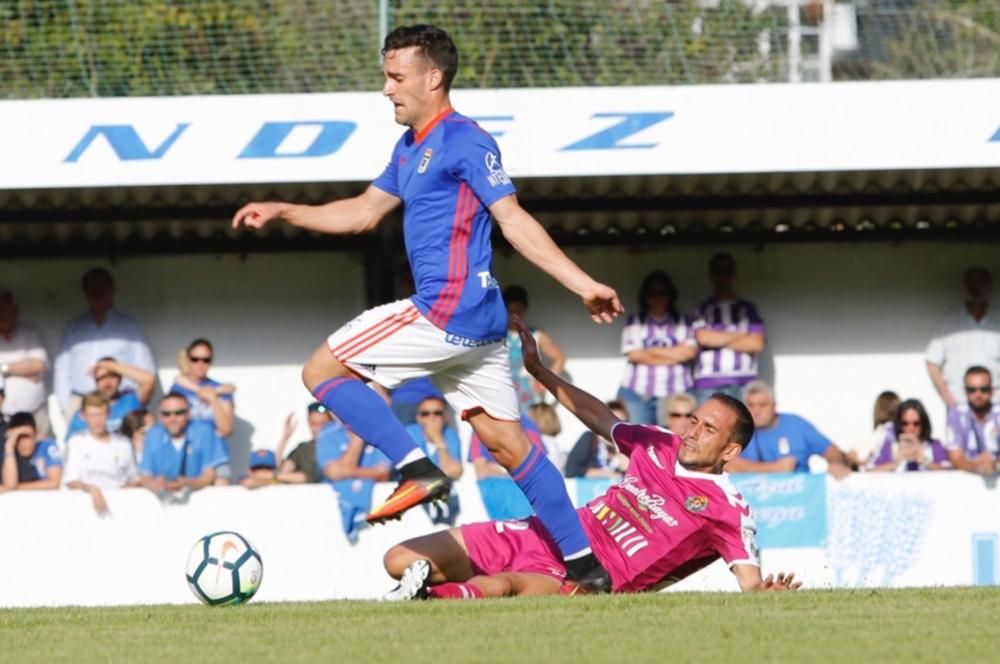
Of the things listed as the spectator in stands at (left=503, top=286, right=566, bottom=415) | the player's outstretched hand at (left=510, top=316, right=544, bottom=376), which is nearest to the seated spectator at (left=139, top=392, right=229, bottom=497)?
the spectator in stands at (left=503, top=286, right=566, bottom=415)

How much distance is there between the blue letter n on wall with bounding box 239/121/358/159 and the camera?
40.7 feet

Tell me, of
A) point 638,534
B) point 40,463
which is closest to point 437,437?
point 40,463

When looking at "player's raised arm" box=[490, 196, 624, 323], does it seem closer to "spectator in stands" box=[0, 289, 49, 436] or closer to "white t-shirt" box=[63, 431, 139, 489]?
"white t-shirt" box=[63, 431, 139, 489]

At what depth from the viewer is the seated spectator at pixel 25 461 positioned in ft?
40.3

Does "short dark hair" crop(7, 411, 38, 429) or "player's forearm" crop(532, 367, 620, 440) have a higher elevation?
"short dark hair" crop(7, 411, 38, 429)

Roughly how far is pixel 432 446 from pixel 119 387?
2778 millimetres

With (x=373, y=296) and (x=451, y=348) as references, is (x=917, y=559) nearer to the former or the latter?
(x=373, y=296)

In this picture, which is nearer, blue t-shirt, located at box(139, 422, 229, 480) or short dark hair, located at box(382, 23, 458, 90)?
short dark hair, located at box(382, 23, 458, 90)

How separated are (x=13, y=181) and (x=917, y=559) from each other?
705 cm

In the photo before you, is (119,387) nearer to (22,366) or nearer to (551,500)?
(22,366)

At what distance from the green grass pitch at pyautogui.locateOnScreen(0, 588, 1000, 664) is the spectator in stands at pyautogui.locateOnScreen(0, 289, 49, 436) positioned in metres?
6.71

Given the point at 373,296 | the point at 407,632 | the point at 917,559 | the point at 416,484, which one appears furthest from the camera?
the point at 373,296

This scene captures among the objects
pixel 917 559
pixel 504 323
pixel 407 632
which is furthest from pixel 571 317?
pixel 407 632

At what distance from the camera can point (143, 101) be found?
12398 mm
